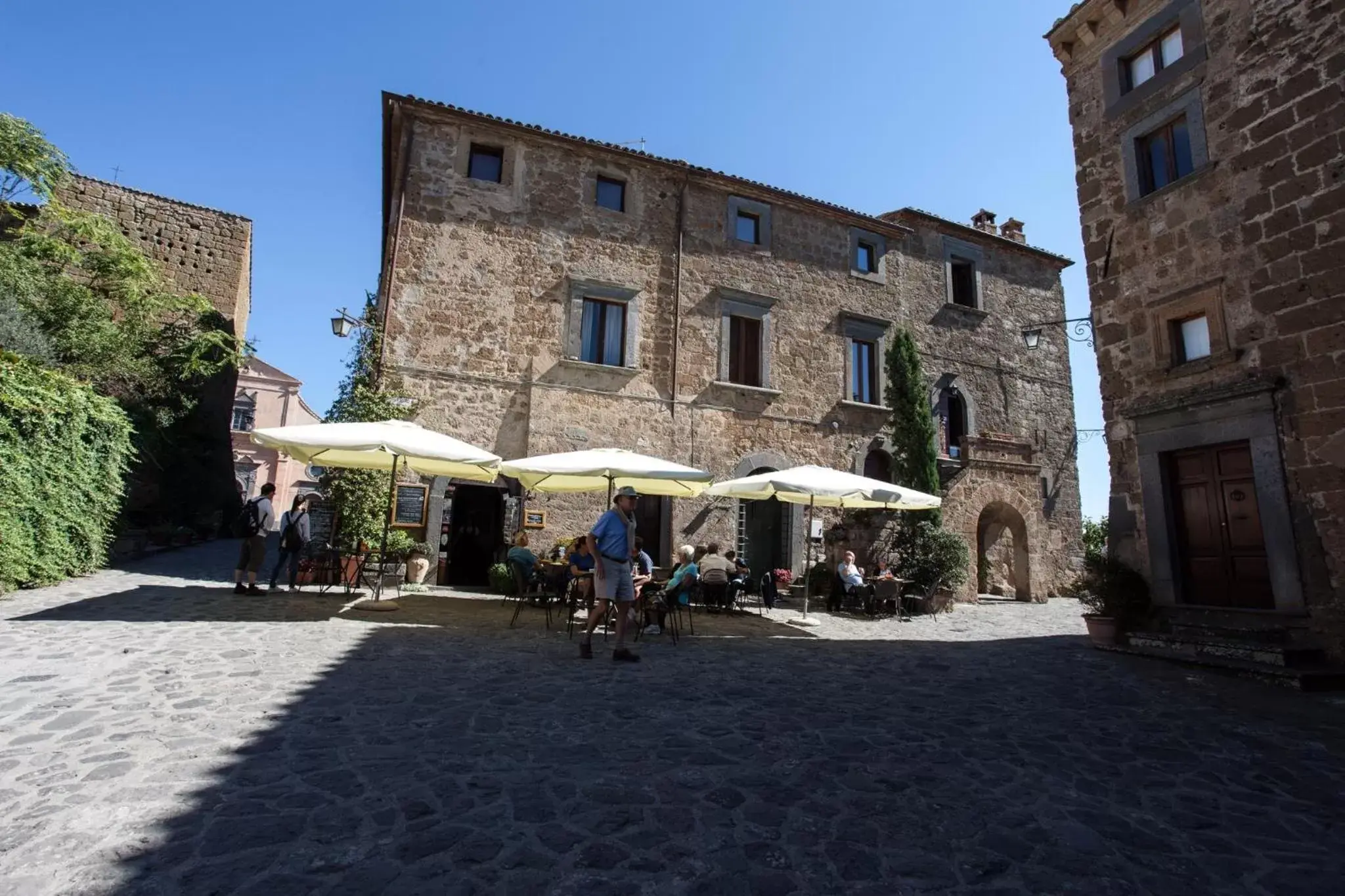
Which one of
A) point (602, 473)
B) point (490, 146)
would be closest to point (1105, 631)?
point (602, 473)

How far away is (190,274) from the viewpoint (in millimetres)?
19016

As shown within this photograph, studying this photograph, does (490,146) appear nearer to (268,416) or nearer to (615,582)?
(615,582)

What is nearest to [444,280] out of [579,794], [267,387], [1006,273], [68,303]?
[68,303]

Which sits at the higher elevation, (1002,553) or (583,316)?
(583,316)

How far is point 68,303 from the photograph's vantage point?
13805 millimetres

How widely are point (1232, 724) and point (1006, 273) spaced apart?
16.6 meters

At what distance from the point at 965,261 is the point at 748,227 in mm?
6787

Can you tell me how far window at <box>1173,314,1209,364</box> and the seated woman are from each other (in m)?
6.73

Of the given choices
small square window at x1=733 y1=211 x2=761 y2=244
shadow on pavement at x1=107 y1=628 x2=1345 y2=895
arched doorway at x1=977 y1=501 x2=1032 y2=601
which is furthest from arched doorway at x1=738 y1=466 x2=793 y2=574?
shadow on pavement at x1=107 y1=628 x2=1345 y2=895

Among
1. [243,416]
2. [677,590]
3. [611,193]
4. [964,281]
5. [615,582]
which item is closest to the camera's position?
[615,582]

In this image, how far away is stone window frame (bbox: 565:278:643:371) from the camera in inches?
535

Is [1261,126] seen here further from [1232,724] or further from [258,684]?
[258,684]

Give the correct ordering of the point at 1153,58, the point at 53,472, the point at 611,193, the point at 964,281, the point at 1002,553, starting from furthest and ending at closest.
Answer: the point at 964,281
the point at 1002,553
the point at 611,193
the point at 1153,58
the point at 53,472

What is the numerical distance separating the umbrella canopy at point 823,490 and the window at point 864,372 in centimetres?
581
